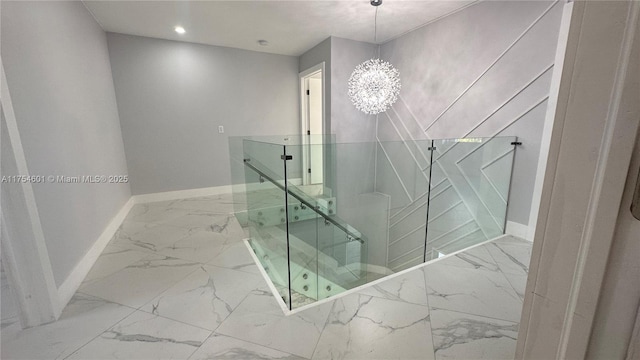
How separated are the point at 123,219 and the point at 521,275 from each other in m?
4.19

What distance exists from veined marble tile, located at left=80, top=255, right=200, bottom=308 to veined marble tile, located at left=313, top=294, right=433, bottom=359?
124 cm

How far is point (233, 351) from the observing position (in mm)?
1247

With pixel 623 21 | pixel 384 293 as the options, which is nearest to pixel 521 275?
pixel 384 293

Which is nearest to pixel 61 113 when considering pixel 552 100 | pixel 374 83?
pixel 374 83

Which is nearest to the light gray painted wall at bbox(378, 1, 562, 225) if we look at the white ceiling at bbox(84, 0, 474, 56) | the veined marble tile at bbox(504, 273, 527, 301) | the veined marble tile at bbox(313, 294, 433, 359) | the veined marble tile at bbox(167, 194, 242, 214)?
the white ceiling at bbox(84, 0, 474, 56)

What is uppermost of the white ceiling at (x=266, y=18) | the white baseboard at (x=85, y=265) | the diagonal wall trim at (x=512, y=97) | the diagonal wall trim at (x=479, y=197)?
the white ceiling at (x=266, y=18)

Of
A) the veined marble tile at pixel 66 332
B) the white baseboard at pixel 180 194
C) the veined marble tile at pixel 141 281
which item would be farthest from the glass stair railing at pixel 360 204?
the white baseboard at pixel 180 194

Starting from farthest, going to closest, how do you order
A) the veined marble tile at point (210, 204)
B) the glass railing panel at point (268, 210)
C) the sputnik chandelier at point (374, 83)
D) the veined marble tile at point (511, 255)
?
the veined marble tile at point (210, 204)
the sputnik chandelier at point (374, 83)
the veined marble tile at point (511, 255)
the glass railing panel at point (268, 210)

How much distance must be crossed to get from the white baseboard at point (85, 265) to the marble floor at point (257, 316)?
51mm

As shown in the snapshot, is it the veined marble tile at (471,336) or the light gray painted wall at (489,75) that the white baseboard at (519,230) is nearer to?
the light gray painted wall at (489,75)

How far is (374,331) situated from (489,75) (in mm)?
2732

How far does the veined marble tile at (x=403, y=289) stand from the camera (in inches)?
63.5

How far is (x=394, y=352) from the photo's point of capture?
1.22 metres

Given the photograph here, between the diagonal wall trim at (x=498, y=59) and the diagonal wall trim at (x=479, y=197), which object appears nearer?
the diagonal wall trim at (x=498, y=59)
